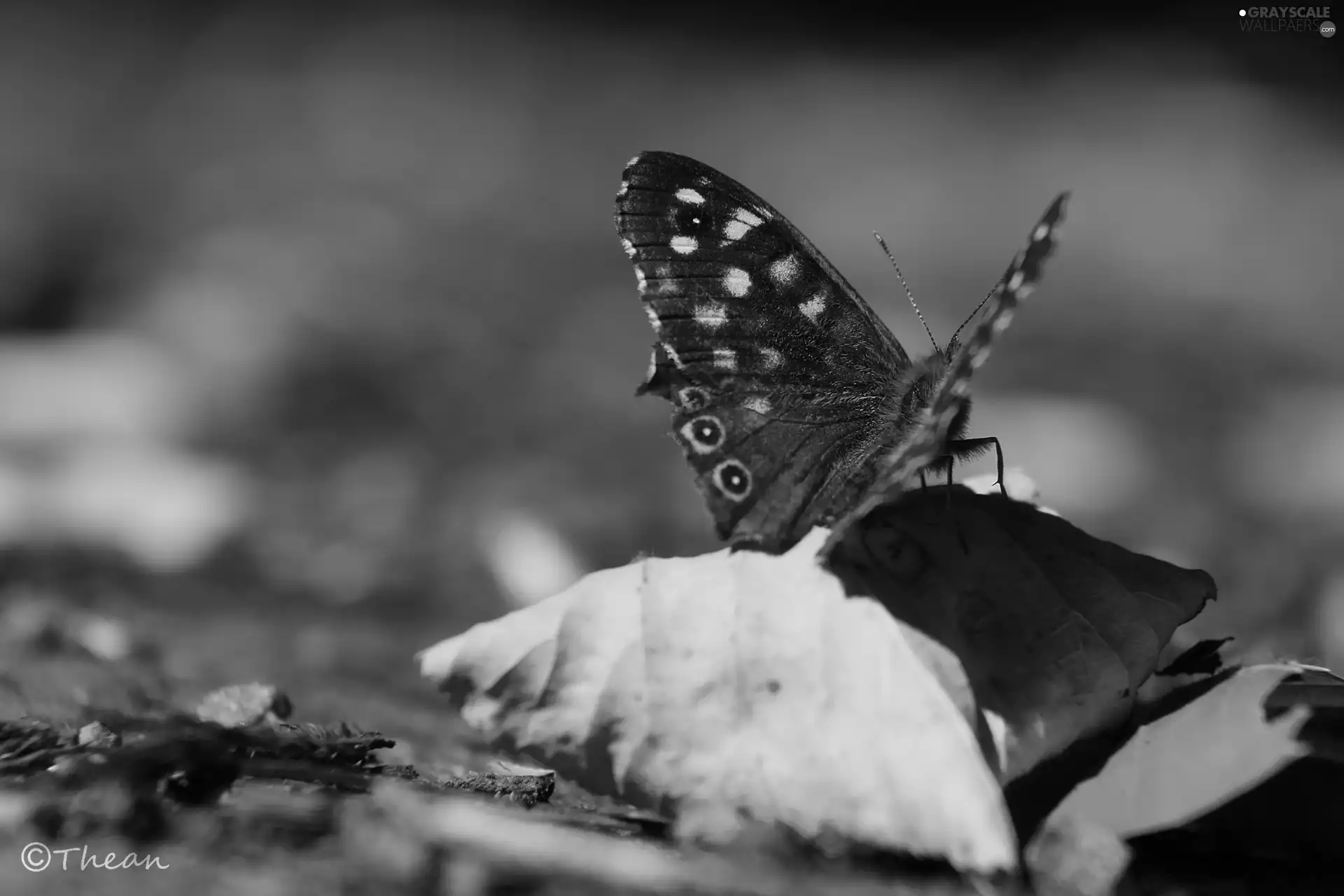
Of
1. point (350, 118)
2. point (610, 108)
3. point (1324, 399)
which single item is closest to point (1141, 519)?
point (1324, 399)

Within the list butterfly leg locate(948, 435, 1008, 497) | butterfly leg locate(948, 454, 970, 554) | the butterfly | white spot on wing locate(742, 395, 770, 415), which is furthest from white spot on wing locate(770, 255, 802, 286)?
butterfly leg locate(948, 454, 970, 554)

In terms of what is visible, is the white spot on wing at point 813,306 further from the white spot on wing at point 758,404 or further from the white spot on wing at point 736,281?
the white spot on wing at point 758,404

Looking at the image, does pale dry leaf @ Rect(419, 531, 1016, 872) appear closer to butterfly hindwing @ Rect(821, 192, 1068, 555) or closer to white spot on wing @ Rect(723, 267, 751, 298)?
butterfly hindwing @ Rect(821, 192, 1068, 555)

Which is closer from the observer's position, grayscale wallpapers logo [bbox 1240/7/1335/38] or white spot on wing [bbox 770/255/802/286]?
white spot on wing [bbox 770/255/802/286]

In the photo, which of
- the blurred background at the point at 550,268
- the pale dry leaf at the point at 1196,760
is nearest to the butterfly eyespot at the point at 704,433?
the pale dry leaf at the point at 1196,760

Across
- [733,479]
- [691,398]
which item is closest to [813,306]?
[691,398]

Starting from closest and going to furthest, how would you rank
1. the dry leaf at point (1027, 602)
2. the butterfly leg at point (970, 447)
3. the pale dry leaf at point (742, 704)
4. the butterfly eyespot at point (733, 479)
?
the pale dry leaf at point (742, 704)
the dry leaf at point (1027, 602)
the butterfly eyespot at point (733, 479)
the butterfly leg at point (970, 447)

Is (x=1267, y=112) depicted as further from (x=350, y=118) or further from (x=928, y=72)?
(x=350, y=118)
